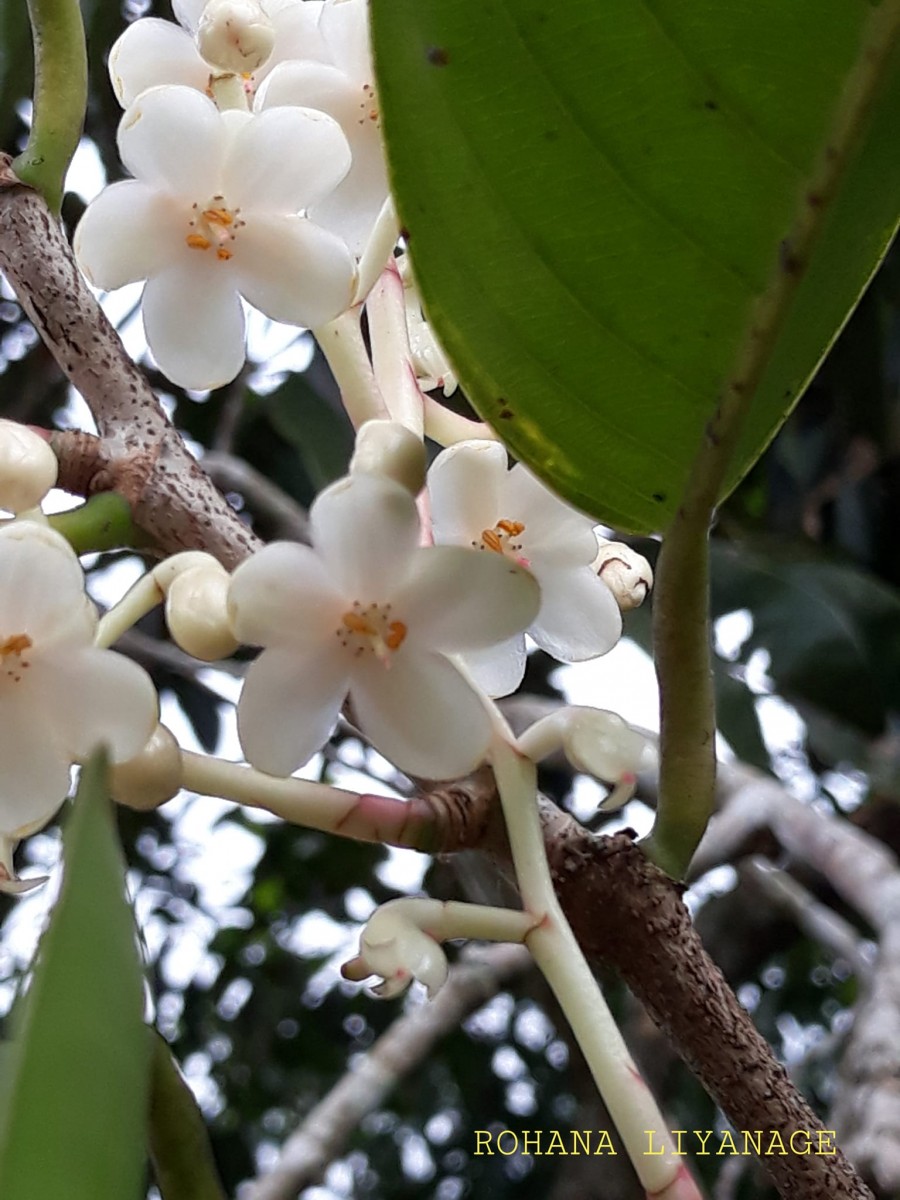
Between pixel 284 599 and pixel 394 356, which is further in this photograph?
pixel 394 356

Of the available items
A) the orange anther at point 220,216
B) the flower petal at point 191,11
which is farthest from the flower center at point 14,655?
the flower petal at point 191,11

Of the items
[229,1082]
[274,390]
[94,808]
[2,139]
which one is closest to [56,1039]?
[94,808]

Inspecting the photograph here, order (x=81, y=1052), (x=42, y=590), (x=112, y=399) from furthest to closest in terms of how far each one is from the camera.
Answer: (x=112, y=399) < (x=42, y=590) < (x=81, y=1052)

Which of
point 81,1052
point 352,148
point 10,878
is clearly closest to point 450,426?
point 352,148

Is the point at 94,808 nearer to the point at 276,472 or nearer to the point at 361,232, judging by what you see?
the point at 361,232

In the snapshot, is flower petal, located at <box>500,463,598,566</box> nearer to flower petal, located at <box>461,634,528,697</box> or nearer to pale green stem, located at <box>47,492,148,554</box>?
flower petal, located at <box>461,634,528,697</box>

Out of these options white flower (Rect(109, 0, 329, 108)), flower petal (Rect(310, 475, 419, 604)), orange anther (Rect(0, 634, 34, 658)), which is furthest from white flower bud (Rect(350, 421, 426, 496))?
white flower (Rect(109, 0, 329, 108))

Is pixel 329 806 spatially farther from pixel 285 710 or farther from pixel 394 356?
pixel 394 356
